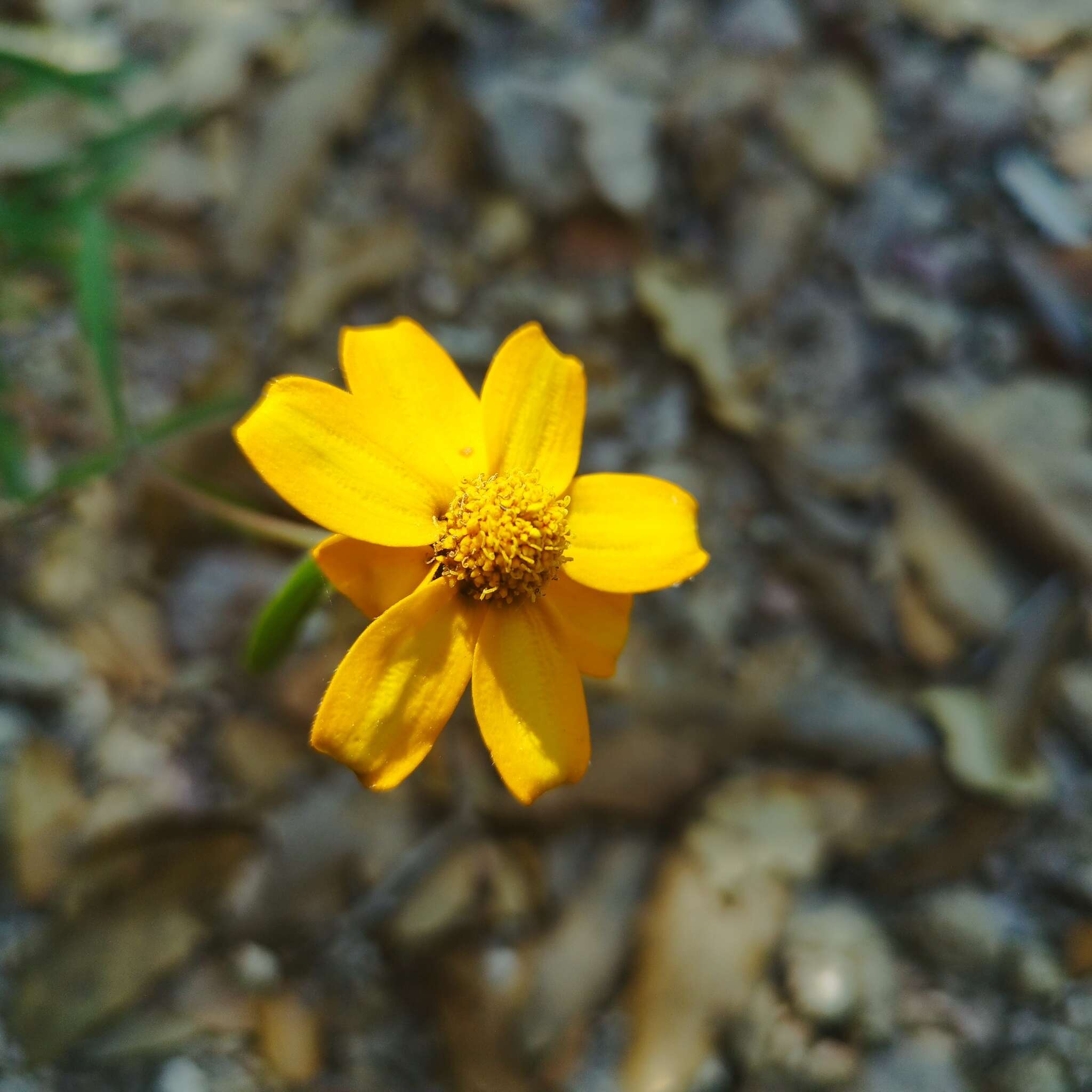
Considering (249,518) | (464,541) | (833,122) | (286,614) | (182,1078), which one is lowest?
(182,1078)

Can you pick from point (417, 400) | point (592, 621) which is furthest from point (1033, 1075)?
point (417, 400)

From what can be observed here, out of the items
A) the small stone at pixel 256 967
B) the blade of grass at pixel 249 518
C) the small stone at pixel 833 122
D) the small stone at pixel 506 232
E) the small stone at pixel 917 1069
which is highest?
the small stone at pixel 833 122

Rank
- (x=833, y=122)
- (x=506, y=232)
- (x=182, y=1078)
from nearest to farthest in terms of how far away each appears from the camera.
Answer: (x=182, y=1078) → (x=506, y=232) → (x=833, y=122)

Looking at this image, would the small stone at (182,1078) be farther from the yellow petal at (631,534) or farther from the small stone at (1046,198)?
the small stone at (1046,198)

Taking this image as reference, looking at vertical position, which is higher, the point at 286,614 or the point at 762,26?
the point at 762,26

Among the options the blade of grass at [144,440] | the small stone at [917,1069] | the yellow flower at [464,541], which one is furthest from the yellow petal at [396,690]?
the small stone at [917,1069]

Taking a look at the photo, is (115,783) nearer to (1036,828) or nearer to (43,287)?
(43,287)

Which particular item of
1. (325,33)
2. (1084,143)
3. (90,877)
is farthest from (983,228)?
(90,877)

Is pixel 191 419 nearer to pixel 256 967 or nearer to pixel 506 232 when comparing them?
pixel 506 232
